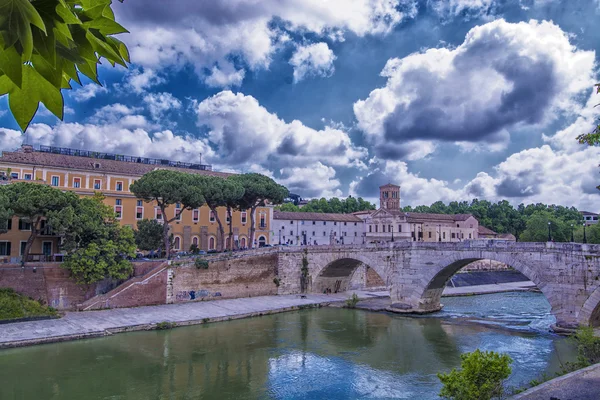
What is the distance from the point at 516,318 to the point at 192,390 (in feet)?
81.5

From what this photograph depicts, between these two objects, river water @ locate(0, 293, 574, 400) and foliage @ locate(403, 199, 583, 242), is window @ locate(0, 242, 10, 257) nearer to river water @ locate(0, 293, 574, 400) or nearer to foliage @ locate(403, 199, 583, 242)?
river water @ locate(0, 293, 574, 400)

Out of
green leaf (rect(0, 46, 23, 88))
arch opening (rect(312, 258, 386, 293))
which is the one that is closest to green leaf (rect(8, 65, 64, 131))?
green leaf (rect(0, 46, 23, 88))

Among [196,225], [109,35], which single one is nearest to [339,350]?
[109,35]

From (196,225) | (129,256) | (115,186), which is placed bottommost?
(129,256)

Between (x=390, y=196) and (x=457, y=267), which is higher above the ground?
(x=390, y=196)

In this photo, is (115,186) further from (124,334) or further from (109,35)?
(109,35)

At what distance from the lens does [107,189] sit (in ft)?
141

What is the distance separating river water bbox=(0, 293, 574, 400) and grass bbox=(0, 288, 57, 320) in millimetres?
5058

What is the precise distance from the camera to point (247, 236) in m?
52.6

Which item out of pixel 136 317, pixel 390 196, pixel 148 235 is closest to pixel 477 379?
pixel 136 317

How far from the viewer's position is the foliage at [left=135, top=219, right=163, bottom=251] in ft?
130

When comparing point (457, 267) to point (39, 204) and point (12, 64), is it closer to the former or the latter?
point (39, 204)

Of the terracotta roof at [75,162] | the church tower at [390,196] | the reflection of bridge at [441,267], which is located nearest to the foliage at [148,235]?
the terracotta roof at [75,162]

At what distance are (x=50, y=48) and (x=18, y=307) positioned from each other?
31424 millimetres
